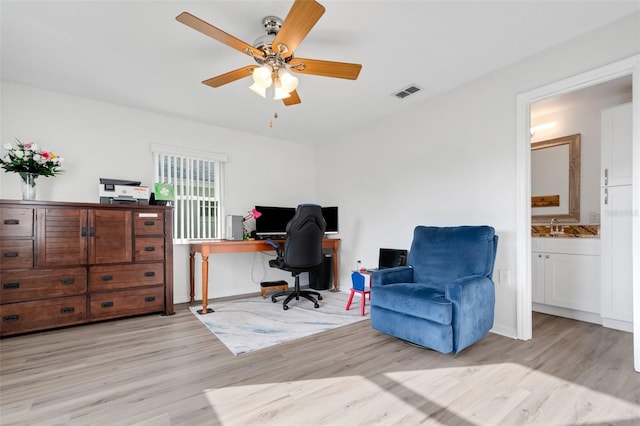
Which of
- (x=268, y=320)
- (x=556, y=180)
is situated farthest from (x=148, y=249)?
(x=556, y=180)

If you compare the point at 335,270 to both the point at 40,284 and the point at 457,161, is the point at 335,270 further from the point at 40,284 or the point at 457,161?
the point at 40,284

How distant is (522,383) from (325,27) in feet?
8.98

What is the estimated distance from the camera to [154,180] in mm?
3766

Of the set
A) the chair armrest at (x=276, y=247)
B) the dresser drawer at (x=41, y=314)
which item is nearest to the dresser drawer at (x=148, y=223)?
the dresser drawer at (x=41, y=314)

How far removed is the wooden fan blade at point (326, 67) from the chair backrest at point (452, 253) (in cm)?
165

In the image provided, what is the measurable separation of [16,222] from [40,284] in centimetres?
61

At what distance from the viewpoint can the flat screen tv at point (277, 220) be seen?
4344 millimetres

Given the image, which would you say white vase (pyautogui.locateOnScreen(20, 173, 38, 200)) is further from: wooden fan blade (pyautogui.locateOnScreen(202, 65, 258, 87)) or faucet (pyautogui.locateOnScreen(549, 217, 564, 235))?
faucet (pyautogui.locateOnScreen(549, 217, 564, 235))

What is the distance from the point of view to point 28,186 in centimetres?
280

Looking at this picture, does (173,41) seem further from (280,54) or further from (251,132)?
(251,132)

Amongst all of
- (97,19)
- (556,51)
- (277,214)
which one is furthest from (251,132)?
(556,51)

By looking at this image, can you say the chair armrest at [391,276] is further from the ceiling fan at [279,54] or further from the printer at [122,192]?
the printer at [122,192]

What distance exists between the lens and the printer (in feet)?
10.5

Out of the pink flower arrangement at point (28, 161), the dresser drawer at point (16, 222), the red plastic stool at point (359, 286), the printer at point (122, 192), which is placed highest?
the pink flower arrangement at point (28, 161)
